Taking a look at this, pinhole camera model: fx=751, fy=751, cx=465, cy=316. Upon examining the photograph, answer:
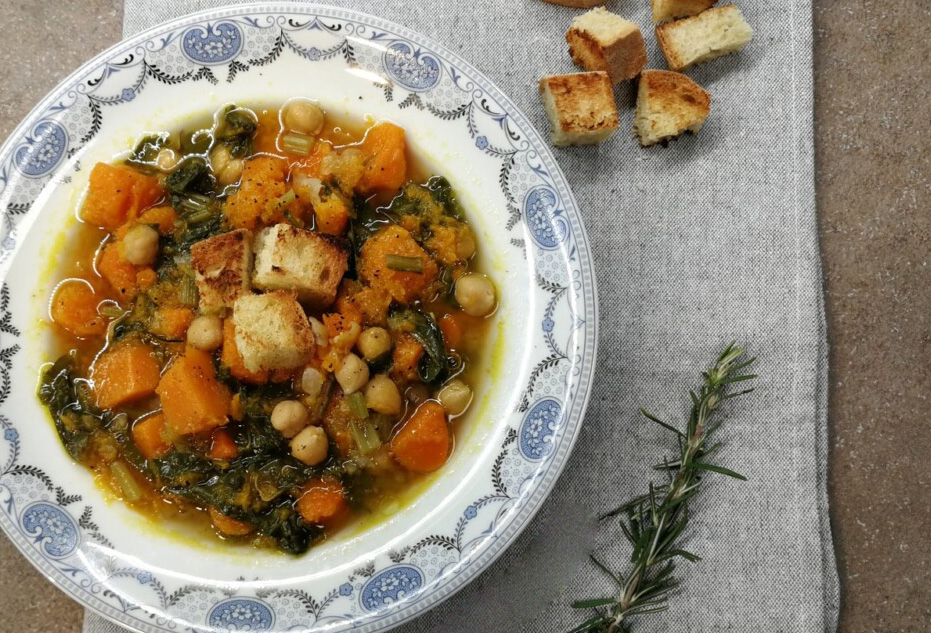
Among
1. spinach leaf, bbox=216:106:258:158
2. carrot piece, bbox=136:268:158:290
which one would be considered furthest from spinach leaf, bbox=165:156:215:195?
carrot piece, bbox=136:268:158:290

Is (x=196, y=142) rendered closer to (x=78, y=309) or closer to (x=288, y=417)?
(x=78, y=309)

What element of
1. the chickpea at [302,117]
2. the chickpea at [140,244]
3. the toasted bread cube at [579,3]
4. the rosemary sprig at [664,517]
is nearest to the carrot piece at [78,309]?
the chickpea at [140,244]

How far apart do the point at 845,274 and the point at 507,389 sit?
1.73m

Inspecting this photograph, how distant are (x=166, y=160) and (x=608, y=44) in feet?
6.43

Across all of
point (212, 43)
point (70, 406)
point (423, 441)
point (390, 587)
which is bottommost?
point (390, 587)

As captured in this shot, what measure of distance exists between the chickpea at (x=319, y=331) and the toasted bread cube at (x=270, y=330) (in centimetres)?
4

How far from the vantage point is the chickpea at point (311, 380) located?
3.01 m

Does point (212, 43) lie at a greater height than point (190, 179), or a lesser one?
greater

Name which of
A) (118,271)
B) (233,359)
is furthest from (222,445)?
(118,271)

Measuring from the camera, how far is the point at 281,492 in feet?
10.1

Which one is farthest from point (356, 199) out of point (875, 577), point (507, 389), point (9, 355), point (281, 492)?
point (875, 577)

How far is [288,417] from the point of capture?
296cm

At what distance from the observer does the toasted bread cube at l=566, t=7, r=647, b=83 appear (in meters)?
3.27

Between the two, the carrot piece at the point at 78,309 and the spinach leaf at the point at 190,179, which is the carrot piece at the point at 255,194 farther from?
the carrot piece at the point at 78,309
